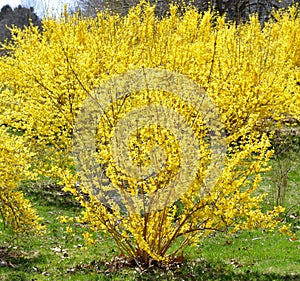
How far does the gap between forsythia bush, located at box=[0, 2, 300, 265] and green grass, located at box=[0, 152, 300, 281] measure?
0.94ft

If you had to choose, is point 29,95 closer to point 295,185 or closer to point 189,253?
point 189,253

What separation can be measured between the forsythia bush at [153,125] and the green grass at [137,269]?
0.94 ft

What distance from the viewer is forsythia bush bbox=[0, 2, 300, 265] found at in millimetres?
5617

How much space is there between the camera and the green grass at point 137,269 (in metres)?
5.80

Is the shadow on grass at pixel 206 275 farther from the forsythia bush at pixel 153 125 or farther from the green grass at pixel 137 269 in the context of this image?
the forsythia bush at pixel 153 125

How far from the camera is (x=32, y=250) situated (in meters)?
6.95

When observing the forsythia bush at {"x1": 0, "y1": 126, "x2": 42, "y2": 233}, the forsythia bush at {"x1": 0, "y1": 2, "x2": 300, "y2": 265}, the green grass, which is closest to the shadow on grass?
the green grass

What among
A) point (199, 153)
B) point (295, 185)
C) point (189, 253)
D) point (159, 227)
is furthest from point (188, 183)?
point (295, 185)

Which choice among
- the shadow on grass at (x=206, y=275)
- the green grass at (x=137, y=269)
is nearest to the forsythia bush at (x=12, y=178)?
the green grass at (x=137, y=269)

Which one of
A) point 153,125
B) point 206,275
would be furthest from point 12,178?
point 206,275

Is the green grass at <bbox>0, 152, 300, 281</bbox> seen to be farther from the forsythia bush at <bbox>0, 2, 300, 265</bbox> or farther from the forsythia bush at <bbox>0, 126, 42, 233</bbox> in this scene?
the forsythia bush at <bbox>0, 126, 42, 233</bbox>

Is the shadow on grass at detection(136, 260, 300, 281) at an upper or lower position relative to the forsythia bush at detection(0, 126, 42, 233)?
lower

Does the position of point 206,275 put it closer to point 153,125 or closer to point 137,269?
point 137,269

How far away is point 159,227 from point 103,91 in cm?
206
